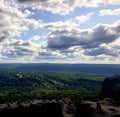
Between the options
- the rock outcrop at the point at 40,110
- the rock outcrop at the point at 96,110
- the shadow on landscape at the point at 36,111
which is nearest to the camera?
the rock outcrop at the point at 96,110

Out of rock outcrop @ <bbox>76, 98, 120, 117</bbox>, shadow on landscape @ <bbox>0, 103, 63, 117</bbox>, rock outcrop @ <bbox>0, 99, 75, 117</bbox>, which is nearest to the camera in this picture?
rock outcrop @ <bbox>76, 98, 120, 117</bbox>

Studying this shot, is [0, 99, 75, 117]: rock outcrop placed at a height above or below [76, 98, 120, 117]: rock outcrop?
below

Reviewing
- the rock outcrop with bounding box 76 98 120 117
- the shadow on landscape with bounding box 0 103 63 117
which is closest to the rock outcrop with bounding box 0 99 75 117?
the shadow on landscape with bounding box 0 103 63 117

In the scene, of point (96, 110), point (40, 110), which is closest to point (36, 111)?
point (40, 110)

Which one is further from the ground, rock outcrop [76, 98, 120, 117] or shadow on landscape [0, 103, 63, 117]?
rock outcrop [76, 98, 120, 117]

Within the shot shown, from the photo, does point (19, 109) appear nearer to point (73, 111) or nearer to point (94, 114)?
point (73, 111)

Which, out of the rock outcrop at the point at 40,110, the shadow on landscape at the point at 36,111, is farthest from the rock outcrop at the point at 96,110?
the shadow on landscape at the point at 36,111

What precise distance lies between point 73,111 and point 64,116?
5578mm

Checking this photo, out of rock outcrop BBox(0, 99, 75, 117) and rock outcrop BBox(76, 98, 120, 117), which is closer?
rock outcrop BBox(76, 98, 120, 117)

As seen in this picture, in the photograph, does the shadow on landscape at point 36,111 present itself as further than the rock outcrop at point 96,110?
Yes

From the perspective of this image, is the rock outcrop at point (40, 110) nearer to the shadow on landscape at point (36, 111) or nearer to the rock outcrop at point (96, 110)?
the shadow on landscape at point (36, 111)

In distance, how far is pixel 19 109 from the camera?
7112cm

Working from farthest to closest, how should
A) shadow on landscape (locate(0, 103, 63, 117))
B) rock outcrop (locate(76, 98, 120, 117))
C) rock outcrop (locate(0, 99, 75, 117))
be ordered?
shadow on landscape (locate(0, 103, 63, 117)) < rock outcrop (locate(0, 99, 75, 117)) < rock outcrop (locate(76, 98, 120, 117))

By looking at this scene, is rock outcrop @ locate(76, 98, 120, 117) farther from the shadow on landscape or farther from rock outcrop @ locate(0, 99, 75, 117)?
the shadow on landscape
